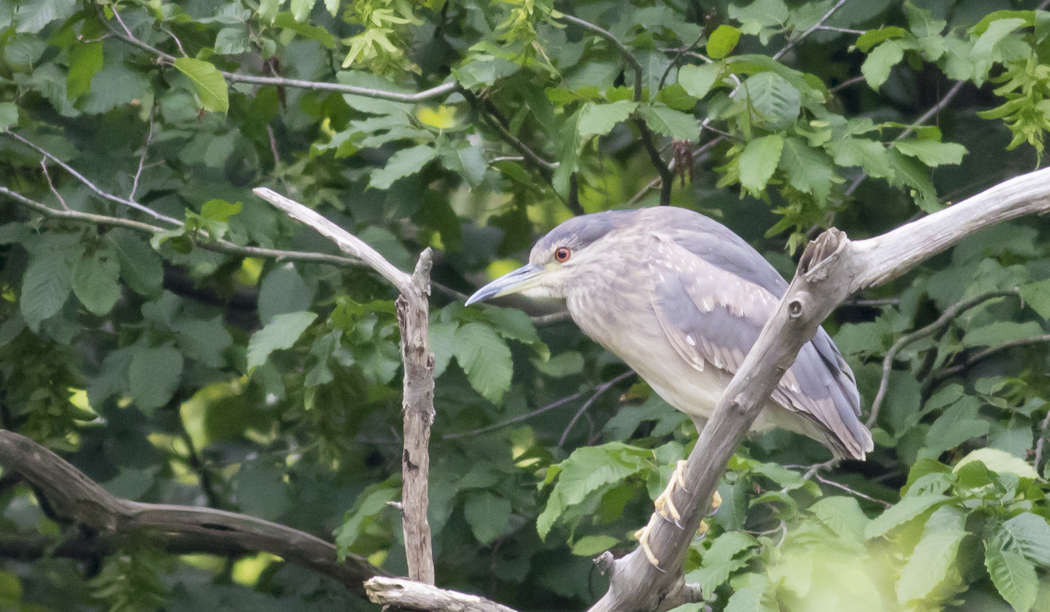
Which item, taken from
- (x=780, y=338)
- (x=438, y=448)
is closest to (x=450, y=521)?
(x=438, y=448)

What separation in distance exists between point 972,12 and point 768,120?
1.05m

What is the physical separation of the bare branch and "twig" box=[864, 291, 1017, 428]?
1380 millimetres

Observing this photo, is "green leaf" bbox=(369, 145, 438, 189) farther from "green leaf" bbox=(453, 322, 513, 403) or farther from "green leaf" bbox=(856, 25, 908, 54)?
"green leaf" bbox=(856, 25, 908, 54)

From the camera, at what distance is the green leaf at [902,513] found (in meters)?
2.05

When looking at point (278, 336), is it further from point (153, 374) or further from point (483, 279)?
point (483, 279)

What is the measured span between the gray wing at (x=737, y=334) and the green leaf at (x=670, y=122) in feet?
0.94

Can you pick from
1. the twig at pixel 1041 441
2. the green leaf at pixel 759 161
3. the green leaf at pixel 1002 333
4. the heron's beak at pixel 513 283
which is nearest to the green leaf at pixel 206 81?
the heron's beak at pixel 513 283

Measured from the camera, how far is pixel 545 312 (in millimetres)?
3482

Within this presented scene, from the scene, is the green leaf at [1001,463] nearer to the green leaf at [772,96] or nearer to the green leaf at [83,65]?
the green leaf at [772,96]

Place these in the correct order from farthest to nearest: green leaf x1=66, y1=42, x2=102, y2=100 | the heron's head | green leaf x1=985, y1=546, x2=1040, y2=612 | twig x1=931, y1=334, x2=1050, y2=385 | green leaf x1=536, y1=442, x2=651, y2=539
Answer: twig x1=931, y1=334, x2=1050, y2=385
the heron's head
green leaf x1=66, y1=42, x2=102, y2=100
green leaf x1=536, y1=442, x2=651, y2=539
green leaf x1=985, y1=546, x2=1040, y2=612

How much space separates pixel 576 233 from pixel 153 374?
4.38 ft

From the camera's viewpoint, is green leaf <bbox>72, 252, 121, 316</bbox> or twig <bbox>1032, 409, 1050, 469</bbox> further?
green leaf <bbox>72, 252, 121, 316</bbox>

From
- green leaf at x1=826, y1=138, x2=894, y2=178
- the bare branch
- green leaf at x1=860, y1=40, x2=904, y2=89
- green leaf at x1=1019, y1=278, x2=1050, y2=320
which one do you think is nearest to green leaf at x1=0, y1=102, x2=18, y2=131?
the bare branch

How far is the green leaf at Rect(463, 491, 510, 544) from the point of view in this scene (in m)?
2.79
